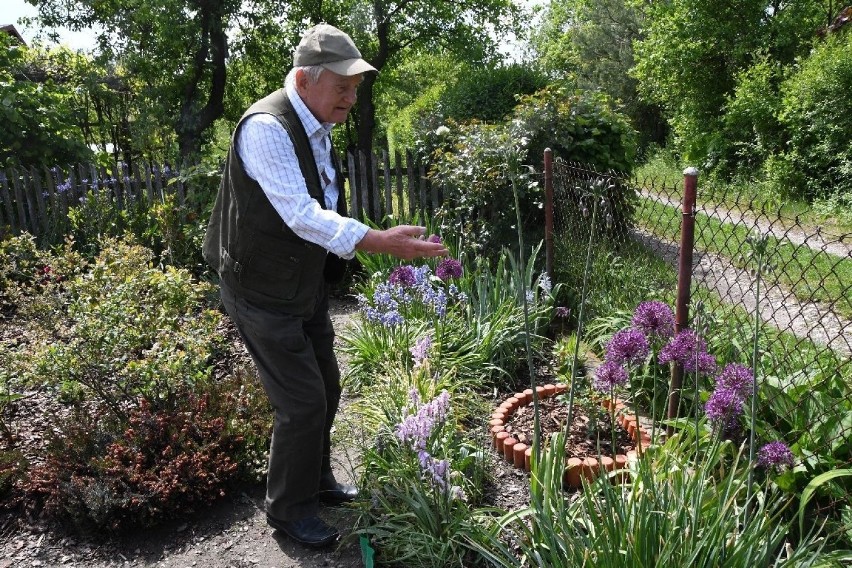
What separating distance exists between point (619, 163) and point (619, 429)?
12.7ft

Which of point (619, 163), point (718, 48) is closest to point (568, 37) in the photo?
point (718, 48)

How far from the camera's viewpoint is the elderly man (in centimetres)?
243

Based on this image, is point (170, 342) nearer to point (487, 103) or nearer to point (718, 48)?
point (487, 103)

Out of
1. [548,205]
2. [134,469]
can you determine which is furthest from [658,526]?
[548,205]

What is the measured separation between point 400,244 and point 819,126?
10.7 m

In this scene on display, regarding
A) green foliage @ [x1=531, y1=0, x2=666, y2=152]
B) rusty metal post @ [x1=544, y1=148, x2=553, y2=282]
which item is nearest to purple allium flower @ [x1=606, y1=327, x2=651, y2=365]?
rusty metal post @ [x1=544, y1=148, x2=553, y2=282]

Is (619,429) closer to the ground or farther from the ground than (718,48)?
closer to the ground

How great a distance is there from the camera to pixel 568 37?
26.5 m

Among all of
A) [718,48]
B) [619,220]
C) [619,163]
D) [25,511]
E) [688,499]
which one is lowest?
[25,511]

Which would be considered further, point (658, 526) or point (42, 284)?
point (42, 284)

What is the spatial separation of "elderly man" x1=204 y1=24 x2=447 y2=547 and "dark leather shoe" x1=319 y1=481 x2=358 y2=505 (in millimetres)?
289

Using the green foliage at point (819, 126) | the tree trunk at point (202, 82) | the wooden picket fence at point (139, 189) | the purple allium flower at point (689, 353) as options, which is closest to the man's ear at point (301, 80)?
the purple allium flower at point (689, 353)

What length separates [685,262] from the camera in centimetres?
322

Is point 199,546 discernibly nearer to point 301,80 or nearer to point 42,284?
point 301,80
